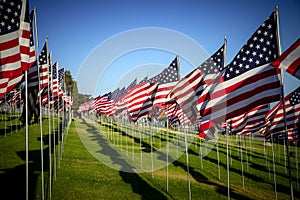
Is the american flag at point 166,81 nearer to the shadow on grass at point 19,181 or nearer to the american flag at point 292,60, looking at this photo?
the american flag at point 292,60

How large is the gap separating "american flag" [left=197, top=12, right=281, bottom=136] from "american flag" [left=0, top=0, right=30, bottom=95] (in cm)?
594

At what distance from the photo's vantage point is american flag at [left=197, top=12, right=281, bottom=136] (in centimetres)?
681

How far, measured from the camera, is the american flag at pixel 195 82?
10.3 meters

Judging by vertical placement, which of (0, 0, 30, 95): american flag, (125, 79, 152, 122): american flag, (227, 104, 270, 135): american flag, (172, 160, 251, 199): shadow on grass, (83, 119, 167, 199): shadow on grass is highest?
(0, 0, 30, 95): american flag

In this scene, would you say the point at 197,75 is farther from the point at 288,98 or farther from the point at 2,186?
the point at 2,186

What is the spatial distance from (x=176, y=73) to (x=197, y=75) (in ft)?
5.70

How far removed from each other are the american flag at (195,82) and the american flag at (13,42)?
626 centimetres

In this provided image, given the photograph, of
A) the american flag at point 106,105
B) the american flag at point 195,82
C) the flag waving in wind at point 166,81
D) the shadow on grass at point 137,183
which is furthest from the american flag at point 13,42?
the american flag at point 106,105

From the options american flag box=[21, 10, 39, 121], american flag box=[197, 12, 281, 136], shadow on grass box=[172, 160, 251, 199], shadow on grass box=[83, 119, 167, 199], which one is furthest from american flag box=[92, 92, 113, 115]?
american flag box=[197, 12, 281, 136]

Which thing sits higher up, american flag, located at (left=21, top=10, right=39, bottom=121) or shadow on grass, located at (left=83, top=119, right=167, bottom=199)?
american flag, located at (left=21, top=10, right=39, bottom=121)

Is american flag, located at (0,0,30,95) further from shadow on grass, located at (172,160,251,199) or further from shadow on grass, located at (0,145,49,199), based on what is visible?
shadow on grass, located at (172,160,251,199)

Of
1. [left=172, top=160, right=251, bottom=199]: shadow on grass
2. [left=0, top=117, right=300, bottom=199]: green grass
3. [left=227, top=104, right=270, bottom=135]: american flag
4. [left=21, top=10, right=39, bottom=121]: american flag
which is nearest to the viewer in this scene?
[left=21, top=10, right=39, bottom=121]: american flag

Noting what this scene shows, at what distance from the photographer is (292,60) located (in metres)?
5.53

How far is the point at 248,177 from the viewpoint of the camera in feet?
56.2
